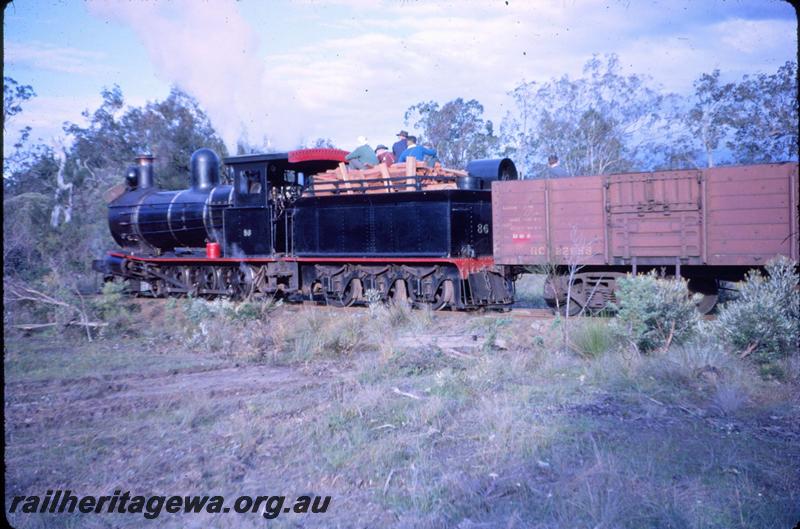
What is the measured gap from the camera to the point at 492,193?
11.8m

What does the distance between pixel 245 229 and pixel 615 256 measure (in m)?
7.52

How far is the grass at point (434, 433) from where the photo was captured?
3861 mm

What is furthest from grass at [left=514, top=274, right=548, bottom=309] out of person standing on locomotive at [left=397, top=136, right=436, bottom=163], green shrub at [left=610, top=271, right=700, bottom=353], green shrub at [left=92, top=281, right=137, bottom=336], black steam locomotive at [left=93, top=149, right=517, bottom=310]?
green shrub at [left=92, top=281, right=137, bottom=336]

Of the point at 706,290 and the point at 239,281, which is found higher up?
the point at 239,281

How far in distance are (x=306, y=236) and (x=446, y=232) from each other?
325 cm

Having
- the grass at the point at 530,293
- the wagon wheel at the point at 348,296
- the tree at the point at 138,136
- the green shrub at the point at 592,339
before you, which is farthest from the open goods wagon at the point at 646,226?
the tree at the point at 138,136

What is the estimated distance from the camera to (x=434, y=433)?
199 inches

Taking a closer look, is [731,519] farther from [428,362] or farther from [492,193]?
[492,193]

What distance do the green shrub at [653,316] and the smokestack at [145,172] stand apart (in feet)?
41.8

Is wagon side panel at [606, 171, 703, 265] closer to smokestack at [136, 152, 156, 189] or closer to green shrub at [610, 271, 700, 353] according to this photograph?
green shrub at [610, 271, 700, 353]

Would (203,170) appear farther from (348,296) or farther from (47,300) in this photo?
(47,300)

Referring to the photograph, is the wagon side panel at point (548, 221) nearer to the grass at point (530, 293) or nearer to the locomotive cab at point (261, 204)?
the grass at point (530, 293)

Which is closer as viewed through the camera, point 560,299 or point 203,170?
point 560,299

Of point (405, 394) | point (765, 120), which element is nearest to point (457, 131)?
point (765, 120)
